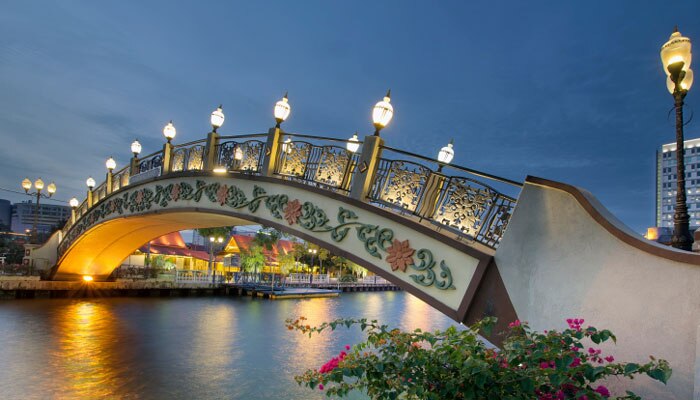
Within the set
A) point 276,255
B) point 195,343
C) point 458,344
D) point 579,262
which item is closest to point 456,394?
point 458,344

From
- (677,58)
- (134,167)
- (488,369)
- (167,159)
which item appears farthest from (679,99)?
(134,167)

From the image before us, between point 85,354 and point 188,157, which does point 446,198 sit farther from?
point 85,354

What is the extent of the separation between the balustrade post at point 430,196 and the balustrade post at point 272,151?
2.64 metres

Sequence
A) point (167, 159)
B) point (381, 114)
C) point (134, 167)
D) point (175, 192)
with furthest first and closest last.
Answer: point (134, 167)
point (167, 159)
point (175, 192)
point (381, 114)

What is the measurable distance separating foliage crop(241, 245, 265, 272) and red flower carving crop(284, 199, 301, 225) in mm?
23183

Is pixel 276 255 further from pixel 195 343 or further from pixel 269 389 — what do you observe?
pixel 269 389

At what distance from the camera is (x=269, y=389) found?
24.1 feet

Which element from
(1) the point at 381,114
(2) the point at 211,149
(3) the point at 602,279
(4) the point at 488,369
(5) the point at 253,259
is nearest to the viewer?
(4) the point at 488,369

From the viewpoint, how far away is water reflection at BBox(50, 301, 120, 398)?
22.6ft

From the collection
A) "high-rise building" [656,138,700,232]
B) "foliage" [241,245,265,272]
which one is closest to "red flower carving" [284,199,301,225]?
"foliage" [241,245,265,272]

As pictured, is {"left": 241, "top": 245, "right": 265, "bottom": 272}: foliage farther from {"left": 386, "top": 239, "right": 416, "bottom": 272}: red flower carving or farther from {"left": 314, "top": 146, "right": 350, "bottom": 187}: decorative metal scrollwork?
{"left": 386, "top": 239, "right": 416, "bottom": 272}: red flower carving

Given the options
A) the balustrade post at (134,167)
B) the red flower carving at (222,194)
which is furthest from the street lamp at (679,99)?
the balustrade post at (134,167)

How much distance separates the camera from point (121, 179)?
11055 millimetres

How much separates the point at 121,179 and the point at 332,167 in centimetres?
786
